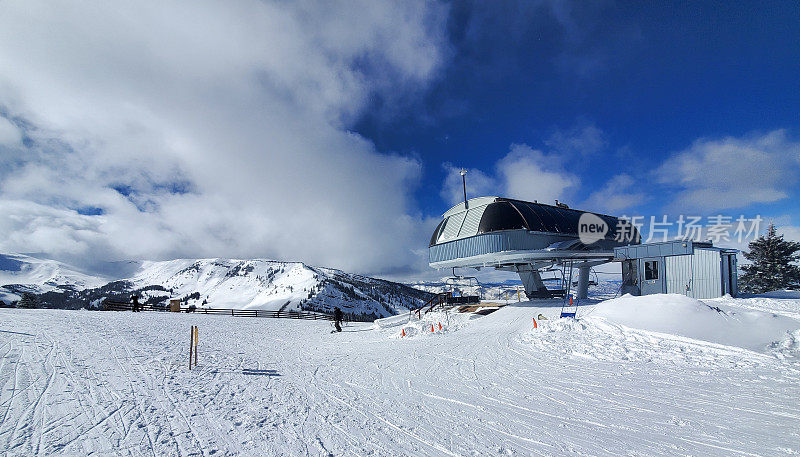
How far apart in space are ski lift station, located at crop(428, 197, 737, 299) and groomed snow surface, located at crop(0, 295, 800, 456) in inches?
304

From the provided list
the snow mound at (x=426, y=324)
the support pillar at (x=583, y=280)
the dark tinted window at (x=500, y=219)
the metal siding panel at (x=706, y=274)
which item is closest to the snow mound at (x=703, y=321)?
the metal siding panel at (x=706, y=274)

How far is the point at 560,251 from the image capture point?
2308cm

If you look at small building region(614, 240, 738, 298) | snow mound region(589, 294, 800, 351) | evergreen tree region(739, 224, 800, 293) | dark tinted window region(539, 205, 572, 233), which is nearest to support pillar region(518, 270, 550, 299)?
dark tinted window region(539, 205, 572, 233)

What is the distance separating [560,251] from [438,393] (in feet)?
62.3

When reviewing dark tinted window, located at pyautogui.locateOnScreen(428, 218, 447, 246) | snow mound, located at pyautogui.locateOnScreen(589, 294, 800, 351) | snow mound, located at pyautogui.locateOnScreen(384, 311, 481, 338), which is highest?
dark tinted window, located at pyautogui.locateOnScreen(428, 218, 447, 246)

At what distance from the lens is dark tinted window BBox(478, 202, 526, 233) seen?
24.2 m

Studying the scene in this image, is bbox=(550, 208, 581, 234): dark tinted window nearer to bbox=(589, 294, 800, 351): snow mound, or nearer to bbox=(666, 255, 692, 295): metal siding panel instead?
bbox=(666, 255, 692, 295): metal siding panel

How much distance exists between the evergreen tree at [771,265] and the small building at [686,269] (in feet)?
59.8

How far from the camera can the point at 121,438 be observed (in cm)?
487

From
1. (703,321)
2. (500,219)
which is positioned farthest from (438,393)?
(500,219)

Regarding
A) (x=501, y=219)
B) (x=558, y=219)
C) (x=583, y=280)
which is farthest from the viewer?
(x=558, y=219)

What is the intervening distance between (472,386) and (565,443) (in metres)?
3.08

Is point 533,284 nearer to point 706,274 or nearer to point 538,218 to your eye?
point 538,218

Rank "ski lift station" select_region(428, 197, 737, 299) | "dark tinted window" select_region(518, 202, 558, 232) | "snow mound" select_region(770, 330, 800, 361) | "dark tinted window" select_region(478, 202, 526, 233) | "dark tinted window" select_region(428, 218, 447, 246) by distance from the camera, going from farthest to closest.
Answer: "dark tinted window" select_region(428, 218, 447, 246) < "dark tinted window" select_region(518, 202, 558, 232) < "dark tinted window" select_region(478, 202, 526, 233) < "ski lift station" select_region(428, 197, 737, 299) < "snow mound" select_region(770, 330, 800, 361)
